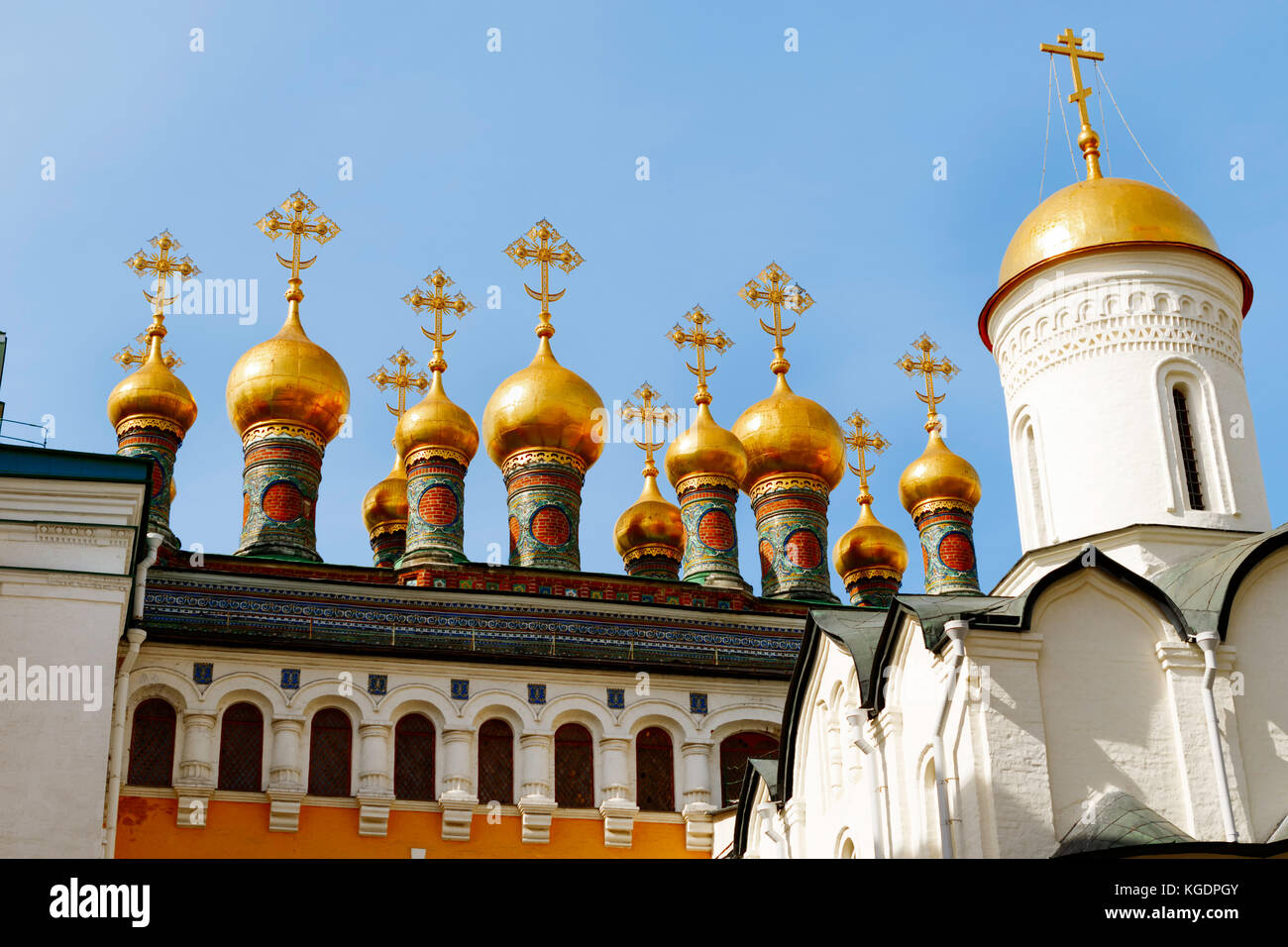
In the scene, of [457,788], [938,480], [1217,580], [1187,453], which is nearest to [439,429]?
[457,788]

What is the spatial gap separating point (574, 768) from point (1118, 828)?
815 centimetres

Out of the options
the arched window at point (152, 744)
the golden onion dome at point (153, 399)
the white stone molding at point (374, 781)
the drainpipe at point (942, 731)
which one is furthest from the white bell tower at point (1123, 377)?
the golden onion dome at point (153, 399)

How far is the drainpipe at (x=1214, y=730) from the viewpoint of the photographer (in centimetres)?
1207

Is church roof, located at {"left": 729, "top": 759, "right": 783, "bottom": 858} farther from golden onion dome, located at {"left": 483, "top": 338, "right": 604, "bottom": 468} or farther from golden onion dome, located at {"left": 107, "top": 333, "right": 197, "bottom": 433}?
golden onion dome, located at {"left": 107, "top": 333, "right": 197, "bottom": 433}

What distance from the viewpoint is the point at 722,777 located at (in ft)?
62.1

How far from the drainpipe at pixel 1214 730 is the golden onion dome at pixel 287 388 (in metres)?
13.1

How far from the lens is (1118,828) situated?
11.5 meters

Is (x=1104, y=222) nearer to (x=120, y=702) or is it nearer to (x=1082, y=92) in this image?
(x=1082, y=92)

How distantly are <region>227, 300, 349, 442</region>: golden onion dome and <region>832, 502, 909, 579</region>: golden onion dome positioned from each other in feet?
27.0

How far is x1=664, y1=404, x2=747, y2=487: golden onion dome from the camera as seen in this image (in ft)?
79.1

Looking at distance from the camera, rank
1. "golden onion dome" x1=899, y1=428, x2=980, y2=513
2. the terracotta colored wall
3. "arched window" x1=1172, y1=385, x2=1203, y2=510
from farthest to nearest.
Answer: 1. "golden onion dome" x1=899, y1=428, x2=980, y2=513
2. the terracotta colored wall
3. "arched window" x1=1172, y1=385, x2=1203, y2=510

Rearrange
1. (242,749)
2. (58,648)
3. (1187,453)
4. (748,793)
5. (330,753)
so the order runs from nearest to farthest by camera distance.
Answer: (58,648) → (1187,453) → (748,793) → (242,749) → (330,753)

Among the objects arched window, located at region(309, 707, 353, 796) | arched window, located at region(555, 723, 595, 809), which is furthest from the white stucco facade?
arched window, located at region(555, 723, 595, 809)
